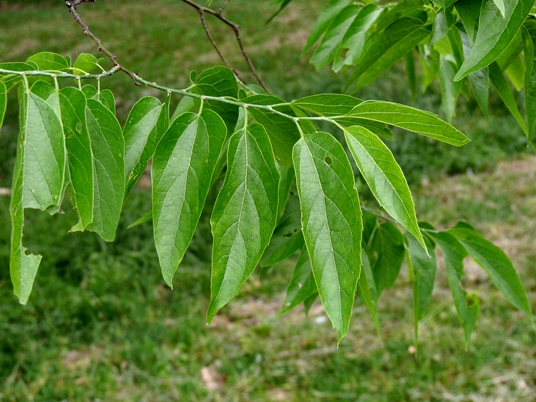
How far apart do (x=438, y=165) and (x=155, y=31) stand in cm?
451

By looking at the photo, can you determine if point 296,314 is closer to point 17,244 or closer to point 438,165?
point 438,165

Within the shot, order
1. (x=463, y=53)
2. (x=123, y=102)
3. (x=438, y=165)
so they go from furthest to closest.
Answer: (x=123, y=102) < (x=438, y=165) < (x=463, y=53)

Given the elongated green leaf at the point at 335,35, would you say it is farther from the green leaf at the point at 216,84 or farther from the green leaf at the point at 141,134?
the green leaf at the point at 141,134

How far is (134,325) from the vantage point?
2.78 meters

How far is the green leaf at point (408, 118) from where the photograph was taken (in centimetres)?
61

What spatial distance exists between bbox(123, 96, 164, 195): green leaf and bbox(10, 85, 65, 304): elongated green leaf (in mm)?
152

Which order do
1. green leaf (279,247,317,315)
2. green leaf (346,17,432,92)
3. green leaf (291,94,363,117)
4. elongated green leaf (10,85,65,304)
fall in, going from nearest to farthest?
elongated green leaf (10,85,65,304) < green leaf (291,94,363,117) < green leaf (346,17,432,92) < green leaf (279,247,317,315)

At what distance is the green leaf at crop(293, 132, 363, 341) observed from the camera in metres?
0.56

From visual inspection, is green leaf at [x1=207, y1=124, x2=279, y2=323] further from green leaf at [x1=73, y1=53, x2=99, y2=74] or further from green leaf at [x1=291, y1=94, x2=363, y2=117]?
green leaf at [x1=73, y1=53, x2=99, y2=74]

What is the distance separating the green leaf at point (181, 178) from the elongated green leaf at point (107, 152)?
0.04 metres

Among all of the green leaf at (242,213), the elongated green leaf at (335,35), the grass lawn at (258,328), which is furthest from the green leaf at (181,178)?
the grass lawn at (258,328)

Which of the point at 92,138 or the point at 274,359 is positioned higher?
the point at 92,138

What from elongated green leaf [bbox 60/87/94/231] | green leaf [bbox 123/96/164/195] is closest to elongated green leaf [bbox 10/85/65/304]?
elongated green leaf [bbox 60/87/94/231]

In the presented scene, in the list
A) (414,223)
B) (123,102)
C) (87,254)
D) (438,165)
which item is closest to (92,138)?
(414,223)
